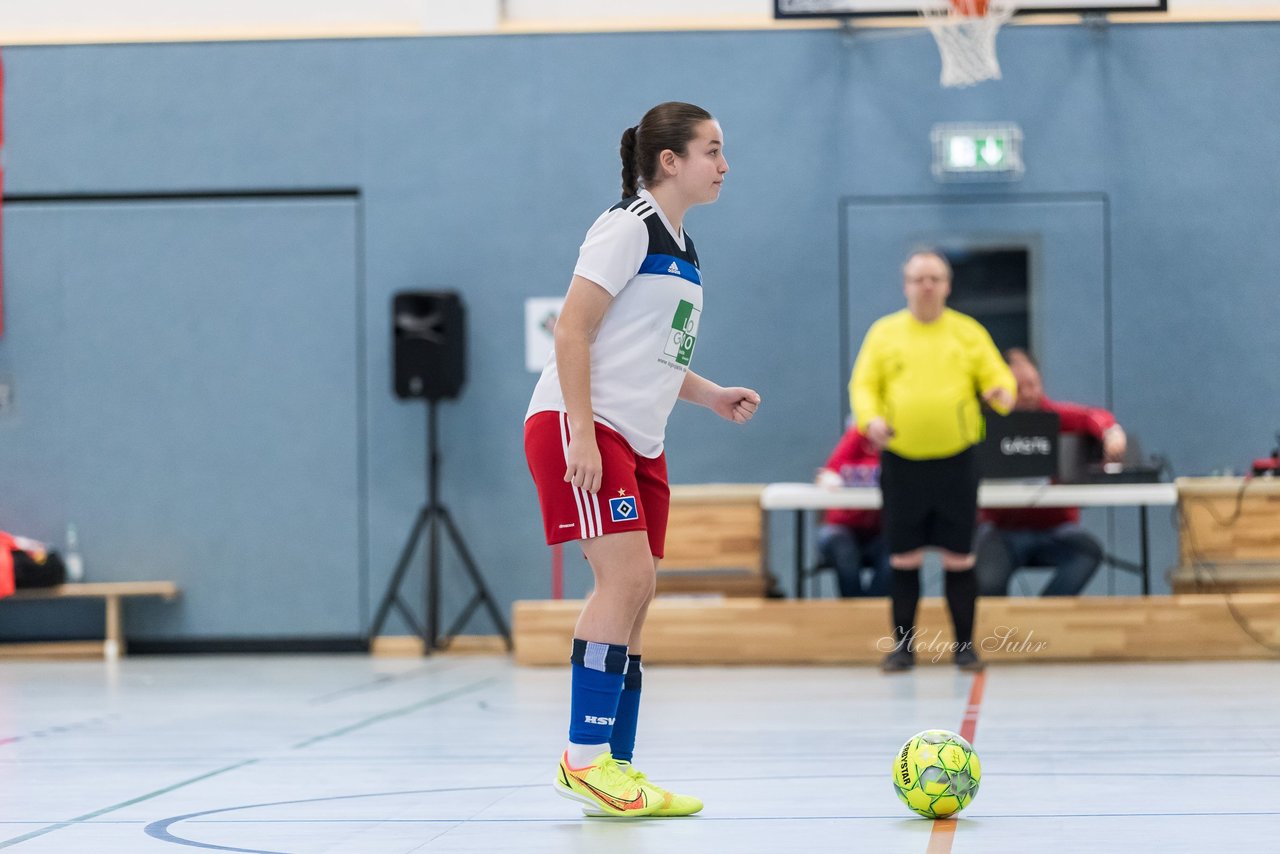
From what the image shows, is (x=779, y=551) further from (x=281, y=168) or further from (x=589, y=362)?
(x=589, y=362)

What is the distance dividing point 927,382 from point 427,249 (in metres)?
3.42

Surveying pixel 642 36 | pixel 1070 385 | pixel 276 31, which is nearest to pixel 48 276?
pixel 276 31

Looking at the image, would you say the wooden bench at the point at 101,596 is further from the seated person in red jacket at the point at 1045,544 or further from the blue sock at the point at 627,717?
the blue sock at the point at 627,717

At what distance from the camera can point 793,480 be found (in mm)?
8070

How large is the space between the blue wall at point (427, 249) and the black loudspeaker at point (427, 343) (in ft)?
0.74

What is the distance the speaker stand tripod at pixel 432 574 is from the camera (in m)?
7.91

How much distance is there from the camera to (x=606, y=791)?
2.81 meters

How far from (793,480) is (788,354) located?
0.66 m

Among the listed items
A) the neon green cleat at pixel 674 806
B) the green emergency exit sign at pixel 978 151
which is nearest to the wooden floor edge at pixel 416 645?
the green emergency exit sign at pixel 978 151

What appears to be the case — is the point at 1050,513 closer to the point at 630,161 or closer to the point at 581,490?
the point at 630,161

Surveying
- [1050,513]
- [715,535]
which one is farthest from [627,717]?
[1050,513]

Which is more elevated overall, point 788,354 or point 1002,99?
point 1002,99

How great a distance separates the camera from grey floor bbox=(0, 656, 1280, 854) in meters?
2.63

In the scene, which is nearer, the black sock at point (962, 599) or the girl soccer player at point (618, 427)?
the girl soccer player at point (618, 427)
